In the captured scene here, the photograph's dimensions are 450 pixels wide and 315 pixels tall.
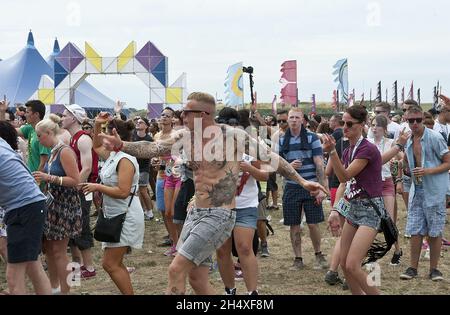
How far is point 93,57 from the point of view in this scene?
948 inches

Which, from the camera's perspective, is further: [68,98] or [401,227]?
[68,98]

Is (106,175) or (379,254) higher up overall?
(106,175)

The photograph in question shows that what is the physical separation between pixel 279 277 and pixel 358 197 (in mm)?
2256

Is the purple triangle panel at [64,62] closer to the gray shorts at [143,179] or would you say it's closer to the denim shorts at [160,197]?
the gray shorts at [143,179]

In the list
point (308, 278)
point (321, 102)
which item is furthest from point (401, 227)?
point (321, 102)

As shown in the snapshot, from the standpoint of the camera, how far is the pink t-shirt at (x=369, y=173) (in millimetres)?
5402

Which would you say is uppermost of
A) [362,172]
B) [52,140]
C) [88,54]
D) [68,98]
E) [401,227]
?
[88,54]

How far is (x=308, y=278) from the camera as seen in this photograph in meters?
7.34

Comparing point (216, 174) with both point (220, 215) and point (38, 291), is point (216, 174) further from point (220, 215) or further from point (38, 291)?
point (38, 291)

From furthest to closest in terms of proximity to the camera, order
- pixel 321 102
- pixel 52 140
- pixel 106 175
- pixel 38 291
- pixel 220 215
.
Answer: pixel 321 102 → pixel 52 140 → pixel 106 175 → pixel 38 291 → pixel 220 215

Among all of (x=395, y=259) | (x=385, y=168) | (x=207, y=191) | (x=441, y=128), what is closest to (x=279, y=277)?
(x=395, y=259)

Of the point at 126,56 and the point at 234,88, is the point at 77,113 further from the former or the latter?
the point at 126,56

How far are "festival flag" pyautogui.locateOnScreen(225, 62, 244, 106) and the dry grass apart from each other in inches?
288

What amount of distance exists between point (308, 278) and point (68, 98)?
64.6ft
